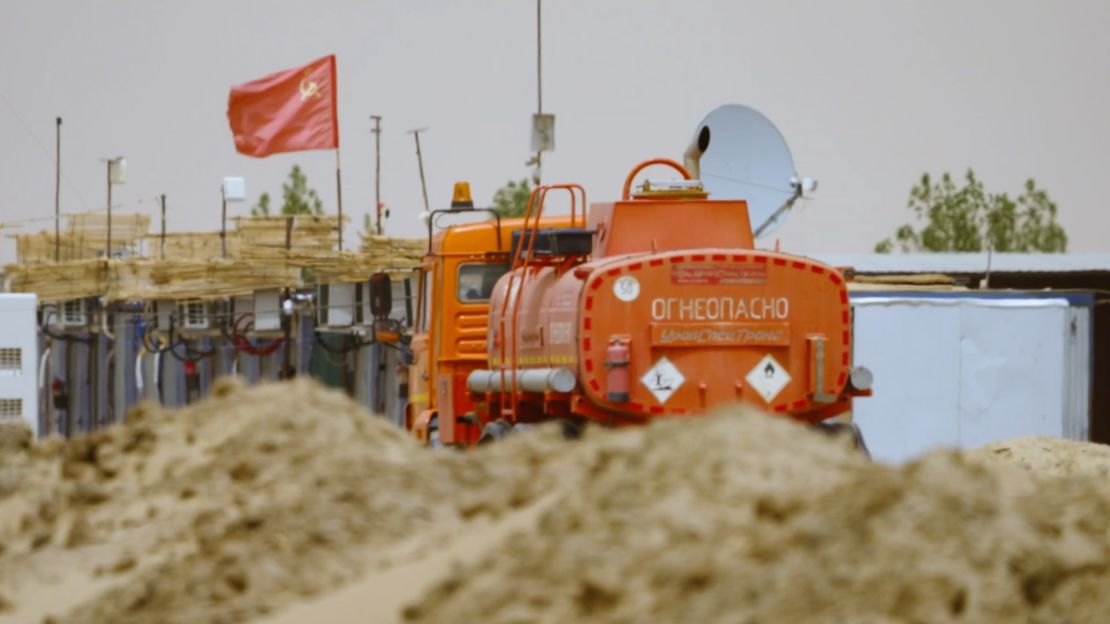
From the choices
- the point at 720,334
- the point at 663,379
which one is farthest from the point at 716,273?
the point at 663,379

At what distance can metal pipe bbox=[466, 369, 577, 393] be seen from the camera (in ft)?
50.1

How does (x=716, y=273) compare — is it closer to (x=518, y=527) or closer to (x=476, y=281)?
(x=476, y=281)

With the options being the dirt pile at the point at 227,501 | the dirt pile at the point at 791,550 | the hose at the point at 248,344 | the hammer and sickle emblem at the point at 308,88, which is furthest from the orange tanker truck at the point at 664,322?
the hammer and sickle emblem at the point at 308,88

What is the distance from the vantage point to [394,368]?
35.4 meters

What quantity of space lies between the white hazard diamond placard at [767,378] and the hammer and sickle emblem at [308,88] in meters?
25.7

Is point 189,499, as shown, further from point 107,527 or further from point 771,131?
point 771,131

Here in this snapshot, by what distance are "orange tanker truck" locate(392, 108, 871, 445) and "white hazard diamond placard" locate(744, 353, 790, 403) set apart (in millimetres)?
10

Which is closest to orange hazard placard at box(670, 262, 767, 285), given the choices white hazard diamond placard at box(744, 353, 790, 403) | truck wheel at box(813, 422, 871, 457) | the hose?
white hazard diamond placard at box(744, 353, 790, 403)

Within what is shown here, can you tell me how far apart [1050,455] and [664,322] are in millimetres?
7704

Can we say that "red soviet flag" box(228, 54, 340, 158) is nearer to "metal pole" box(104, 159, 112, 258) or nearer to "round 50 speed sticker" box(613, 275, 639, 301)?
"metal pole" box(104, 159, 112, 258)

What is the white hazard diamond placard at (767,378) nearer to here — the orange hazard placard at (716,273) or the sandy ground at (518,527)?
the orange hazard placard at (716,273)

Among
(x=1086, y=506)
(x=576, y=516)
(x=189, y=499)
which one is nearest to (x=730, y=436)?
(x=576, y=516)

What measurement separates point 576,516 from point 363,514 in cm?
160

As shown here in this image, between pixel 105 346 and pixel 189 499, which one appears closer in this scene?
pixel 189 499
